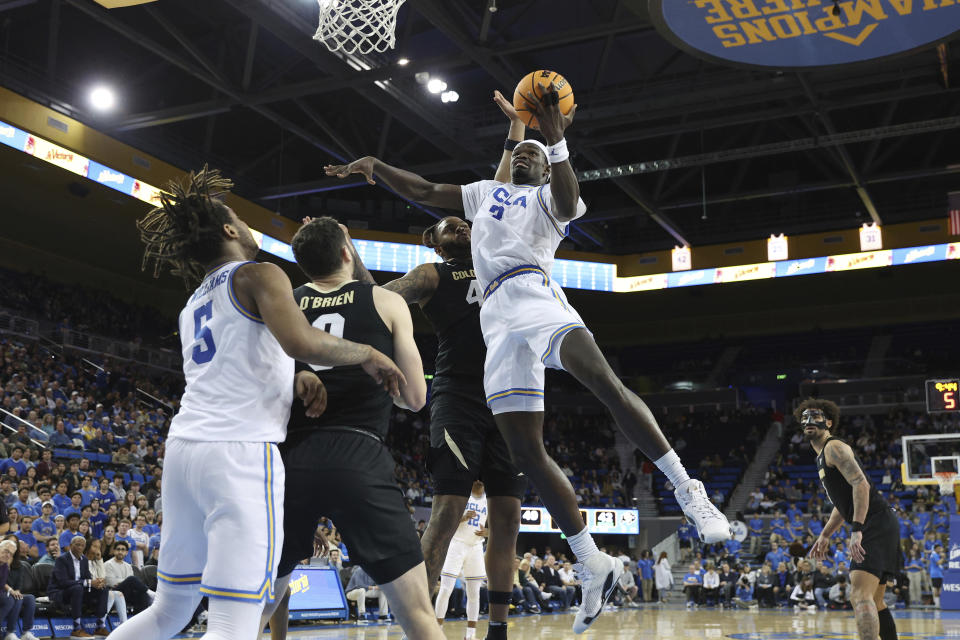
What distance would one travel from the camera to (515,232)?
16.6 feet

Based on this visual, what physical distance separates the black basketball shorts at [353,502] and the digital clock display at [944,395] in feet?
59.1

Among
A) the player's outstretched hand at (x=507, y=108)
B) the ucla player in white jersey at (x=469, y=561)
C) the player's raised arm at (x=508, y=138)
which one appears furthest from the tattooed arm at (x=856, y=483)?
the player's outstretched hand at (x=507, y=108)

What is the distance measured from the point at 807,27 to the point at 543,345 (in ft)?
26.3

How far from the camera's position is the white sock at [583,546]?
4766mm

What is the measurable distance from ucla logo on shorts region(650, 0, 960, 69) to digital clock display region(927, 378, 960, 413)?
1023 centimetres

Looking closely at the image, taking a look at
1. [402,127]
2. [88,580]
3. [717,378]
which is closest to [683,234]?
[717,378]

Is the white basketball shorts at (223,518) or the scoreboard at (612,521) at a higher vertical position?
the white basketball shorts at (223,518)

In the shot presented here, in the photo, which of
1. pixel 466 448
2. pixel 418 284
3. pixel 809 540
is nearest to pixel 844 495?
pixel 466 448

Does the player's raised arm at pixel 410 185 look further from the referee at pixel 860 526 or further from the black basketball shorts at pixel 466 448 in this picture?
the referee at pixel 860 526

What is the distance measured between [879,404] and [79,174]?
25.4 meters

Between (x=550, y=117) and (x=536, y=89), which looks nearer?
(x=550, y=117)

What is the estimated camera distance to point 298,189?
24.4 metres

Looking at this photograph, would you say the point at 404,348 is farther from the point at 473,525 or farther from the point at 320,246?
the point at 473,525

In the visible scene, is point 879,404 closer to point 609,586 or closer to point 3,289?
point 3,289
